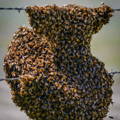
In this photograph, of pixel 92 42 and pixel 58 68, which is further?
pixel 92 42

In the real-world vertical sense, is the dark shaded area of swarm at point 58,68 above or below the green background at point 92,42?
below

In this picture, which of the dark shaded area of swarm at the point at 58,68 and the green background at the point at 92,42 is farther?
the green background at the point at 92,42

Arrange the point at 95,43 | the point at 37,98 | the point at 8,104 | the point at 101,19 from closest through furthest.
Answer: the point at 37,98 → the point at 101,19 → the point at 8,104 → the point at 95,43

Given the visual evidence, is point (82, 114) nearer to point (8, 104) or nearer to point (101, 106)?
Result: point (101, 106)

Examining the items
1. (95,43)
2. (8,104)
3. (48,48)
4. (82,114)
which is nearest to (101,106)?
(82,114)

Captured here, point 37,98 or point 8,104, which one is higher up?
point 8,104

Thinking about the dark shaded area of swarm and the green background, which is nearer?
the dark shaded area of swarm

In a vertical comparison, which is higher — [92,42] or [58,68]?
[92,42]

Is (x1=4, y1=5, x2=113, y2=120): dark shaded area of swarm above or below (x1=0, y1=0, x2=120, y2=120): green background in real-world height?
below
